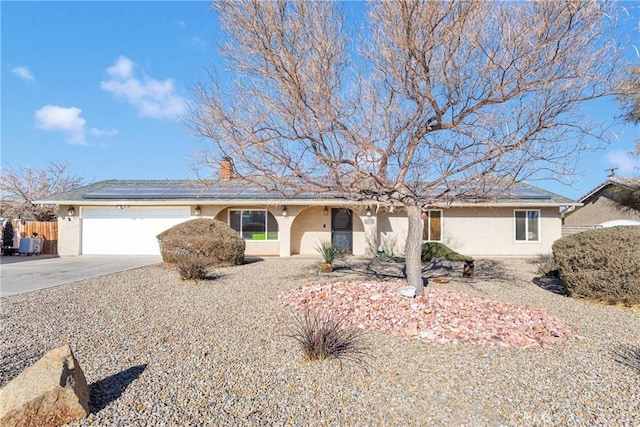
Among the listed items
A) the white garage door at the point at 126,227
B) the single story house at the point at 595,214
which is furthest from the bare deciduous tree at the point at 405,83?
the single story house at the point at 595,214

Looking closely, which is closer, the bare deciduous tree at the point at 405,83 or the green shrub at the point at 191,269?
the bare deciduous tree at the point at 405,83

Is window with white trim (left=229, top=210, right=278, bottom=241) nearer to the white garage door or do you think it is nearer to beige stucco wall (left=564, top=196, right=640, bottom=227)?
the white garage door

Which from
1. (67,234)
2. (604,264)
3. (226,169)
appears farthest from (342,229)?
(67,234)

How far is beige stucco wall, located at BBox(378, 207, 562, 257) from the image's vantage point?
16.6 m

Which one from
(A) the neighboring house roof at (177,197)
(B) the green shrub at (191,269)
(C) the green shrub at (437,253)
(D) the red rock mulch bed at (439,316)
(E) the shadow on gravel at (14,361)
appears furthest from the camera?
(A) the neighboring house roof at (177,197)

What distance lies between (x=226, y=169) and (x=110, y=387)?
3992 mm

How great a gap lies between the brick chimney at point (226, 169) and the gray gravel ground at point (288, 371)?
2.50m

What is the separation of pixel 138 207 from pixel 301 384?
51.6ft

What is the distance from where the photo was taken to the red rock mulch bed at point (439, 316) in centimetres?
511

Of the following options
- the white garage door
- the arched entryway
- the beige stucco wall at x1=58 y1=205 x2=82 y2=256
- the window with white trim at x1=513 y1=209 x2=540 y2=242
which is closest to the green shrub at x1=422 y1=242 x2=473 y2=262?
the arched entryway

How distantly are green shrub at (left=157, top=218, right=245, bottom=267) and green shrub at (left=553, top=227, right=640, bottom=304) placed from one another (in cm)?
959

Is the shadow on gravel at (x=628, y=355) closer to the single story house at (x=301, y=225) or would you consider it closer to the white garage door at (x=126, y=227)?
the single story house at (x=301, y=225)

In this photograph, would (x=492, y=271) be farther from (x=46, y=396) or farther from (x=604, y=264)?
(x=46, y=396)

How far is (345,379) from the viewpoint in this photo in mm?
3787
